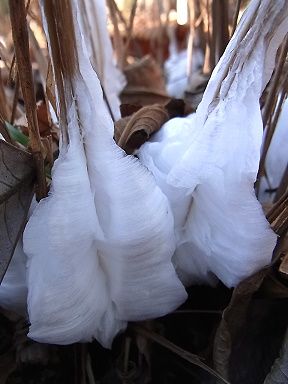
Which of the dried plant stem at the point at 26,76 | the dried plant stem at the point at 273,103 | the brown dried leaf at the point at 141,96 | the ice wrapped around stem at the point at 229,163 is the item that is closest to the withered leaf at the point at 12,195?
the dried plant stem at the point at 26,76

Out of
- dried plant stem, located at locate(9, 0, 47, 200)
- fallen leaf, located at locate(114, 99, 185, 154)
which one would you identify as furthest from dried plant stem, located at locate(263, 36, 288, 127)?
dried plant stem, located at locate(9, 0, 47, 200)

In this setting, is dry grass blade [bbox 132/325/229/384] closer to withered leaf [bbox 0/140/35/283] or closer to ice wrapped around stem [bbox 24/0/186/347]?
ice wrapped around stem [bbox 24/0/186/347]

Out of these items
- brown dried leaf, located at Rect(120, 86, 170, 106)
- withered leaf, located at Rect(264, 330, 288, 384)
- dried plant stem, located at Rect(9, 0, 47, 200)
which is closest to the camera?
dried plant stem, located at Rect(9, 0, 47, 200)

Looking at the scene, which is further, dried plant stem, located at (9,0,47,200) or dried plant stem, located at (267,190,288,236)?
dried plant stem, located at (267,190,288,236)

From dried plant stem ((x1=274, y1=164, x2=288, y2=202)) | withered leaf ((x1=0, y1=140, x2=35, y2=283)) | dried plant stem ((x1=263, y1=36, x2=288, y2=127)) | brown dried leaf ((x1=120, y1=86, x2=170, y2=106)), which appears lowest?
dried plant stem ((x1=274, y1=164, x2=288, y2=202))

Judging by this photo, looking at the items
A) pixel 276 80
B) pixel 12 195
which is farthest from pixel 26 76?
pixel 276 80

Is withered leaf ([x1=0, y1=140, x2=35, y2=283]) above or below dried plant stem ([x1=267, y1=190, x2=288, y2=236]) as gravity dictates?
above

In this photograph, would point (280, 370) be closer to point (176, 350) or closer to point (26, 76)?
point (176, 350)
